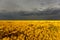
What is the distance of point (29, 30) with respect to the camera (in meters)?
1.05

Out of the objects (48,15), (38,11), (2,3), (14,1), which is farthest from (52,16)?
(2,3)

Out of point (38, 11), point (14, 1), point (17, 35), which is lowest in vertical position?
point (17, 35)

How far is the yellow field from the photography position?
1023 mm

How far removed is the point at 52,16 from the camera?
107cm

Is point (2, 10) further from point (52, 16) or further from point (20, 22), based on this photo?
point (52, 16)

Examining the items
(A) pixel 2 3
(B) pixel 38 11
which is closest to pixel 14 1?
(A) pixel 2 3

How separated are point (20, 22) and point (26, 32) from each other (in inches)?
4.7

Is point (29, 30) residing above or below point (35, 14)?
below

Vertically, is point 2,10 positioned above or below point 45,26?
above

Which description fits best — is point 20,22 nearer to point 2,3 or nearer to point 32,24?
point 32,24

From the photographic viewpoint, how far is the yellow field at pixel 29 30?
3.36 ft

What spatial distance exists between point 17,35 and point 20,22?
132 mm

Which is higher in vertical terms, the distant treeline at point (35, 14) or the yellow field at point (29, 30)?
Result: the distant treeline at point (35, 14)

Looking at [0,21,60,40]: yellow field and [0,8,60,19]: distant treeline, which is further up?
[0,8,60,19]: distant treeline
